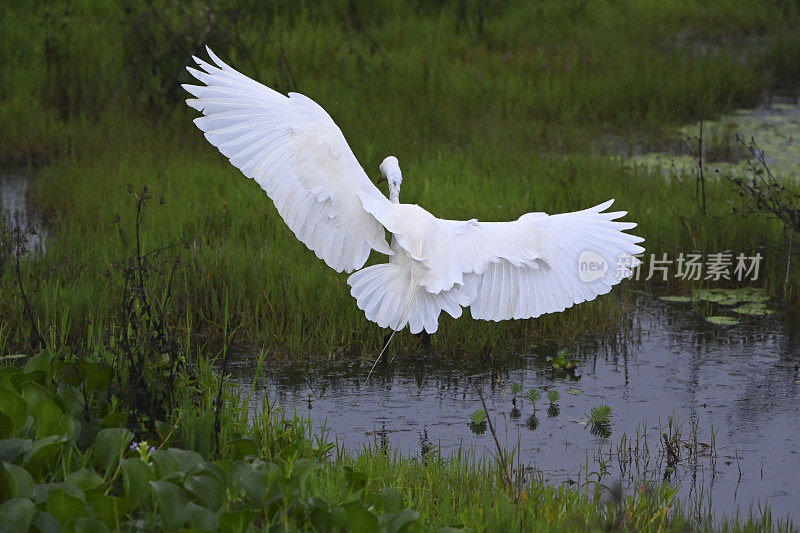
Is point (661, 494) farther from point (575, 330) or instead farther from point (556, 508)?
point (575, 330)

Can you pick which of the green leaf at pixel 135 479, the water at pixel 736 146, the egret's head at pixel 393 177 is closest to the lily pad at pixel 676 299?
the water at pixel 736 146

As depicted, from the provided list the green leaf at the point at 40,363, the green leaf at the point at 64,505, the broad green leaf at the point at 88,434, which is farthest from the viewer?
the green leaf at the point at 40,363

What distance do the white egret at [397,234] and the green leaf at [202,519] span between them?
5.81 feet

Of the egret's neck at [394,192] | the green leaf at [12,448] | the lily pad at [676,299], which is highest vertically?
the egret's neck at [394,192]

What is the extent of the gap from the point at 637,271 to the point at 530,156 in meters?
2.09

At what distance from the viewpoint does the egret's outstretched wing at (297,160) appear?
15.0 ft

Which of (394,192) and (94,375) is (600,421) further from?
(94,375)

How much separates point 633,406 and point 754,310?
152cm

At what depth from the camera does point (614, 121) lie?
31.0 ft

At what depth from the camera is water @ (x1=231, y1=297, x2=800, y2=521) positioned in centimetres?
411

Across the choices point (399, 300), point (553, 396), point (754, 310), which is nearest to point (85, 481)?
point (399, 300)

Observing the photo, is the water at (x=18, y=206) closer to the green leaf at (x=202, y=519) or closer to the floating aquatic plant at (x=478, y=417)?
the floating aquatic plant at (x=478, y=417)

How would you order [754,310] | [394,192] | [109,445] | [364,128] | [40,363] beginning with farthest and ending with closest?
1. [364,128]
2. [754,310]
3. [394,192]
4. [40,363]
5. [109,445]

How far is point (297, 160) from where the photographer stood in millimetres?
4594
